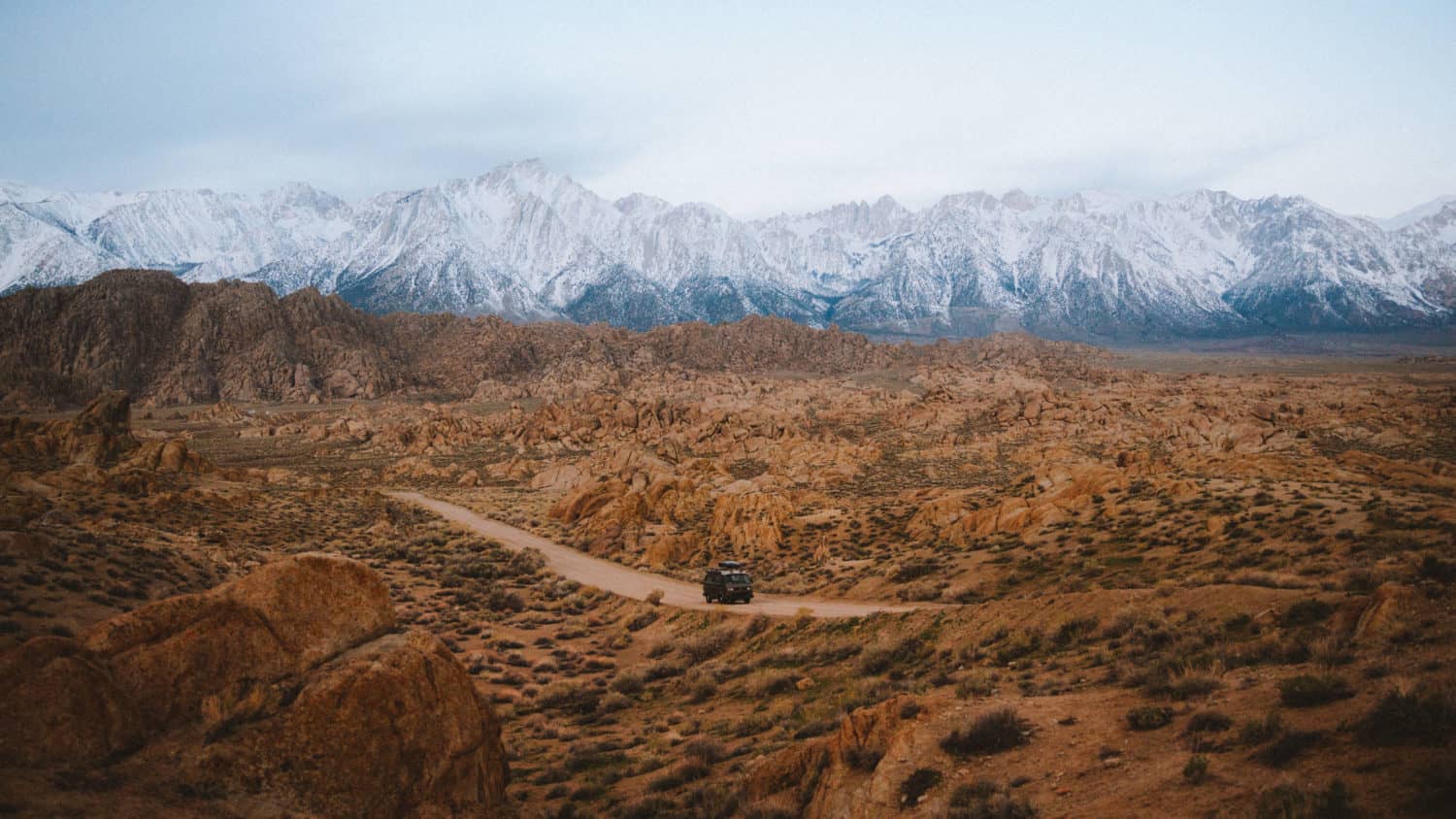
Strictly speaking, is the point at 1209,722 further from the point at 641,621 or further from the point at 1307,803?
the point at 641,621

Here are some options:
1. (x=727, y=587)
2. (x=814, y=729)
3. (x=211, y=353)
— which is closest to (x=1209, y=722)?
(x=814, y=729)

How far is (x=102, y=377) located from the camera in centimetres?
15412

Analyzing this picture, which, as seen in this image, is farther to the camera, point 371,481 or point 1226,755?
point 371,481

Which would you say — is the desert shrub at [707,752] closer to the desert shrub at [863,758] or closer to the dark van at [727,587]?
the desert shrub at [863,758]

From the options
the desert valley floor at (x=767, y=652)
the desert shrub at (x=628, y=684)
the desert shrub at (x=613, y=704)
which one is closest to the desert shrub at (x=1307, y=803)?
the desert valley floor at (x=767, y=652)

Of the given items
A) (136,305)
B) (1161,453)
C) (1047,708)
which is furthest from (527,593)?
(136,305)

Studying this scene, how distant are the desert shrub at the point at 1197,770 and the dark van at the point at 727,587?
20777 millimetres

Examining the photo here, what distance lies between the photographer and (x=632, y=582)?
32844 millimetres

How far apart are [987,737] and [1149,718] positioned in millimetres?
1847

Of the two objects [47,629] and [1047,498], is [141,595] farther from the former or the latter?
[1047,498]

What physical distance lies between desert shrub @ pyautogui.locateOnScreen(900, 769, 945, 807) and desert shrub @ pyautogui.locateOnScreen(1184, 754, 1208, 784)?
2508 millimetres

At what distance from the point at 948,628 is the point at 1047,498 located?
17541mm

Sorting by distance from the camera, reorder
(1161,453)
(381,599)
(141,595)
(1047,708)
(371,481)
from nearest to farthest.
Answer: (1047,708), (381,599), (141,595), (1161,453), (371,481)

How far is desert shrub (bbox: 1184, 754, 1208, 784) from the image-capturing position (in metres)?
6.75
